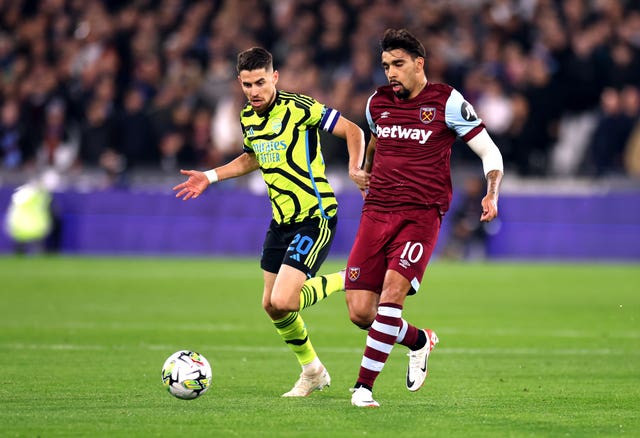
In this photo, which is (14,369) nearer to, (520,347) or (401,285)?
(401,285)

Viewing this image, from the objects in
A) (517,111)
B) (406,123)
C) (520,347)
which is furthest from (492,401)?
(517,111)

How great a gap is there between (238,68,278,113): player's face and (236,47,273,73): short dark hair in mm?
29

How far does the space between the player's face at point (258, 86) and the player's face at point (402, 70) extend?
100 centimetres

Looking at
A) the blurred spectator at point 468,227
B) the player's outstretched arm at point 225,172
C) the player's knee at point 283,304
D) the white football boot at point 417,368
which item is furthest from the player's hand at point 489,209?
the blurred spectator at point 468,227

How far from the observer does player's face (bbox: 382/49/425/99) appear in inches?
329

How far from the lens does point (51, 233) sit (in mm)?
24000

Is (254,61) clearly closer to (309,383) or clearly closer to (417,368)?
(309,383)

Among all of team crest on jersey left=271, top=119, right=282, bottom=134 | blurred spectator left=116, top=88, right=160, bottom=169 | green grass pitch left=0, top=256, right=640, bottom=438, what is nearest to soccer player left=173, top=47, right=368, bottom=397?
team crest on jersey left=271, top=119, right=282, bottom=134

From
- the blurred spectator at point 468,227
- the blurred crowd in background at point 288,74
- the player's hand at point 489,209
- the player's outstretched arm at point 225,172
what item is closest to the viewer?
the player's hand at point 489,209

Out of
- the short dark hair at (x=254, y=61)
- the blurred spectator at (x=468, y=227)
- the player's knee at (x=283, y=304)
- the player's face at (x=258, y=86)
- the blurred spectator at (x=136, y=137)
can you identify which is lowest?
the blurred spectator at (x=468, y=227)

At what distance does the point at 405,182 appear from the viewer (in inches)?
334

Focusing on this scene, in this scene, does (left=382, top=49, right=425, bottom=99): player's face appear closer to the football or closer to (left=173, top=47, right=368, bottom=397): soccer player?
(left=173, top=47, right=368, bottom=397): soccer player

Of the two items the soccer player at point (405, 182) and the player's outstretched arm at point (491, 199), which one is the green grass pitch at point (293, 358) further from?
the player's outstretched arm at point (491, 199)

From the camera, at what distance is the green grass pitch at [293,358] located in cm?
748
